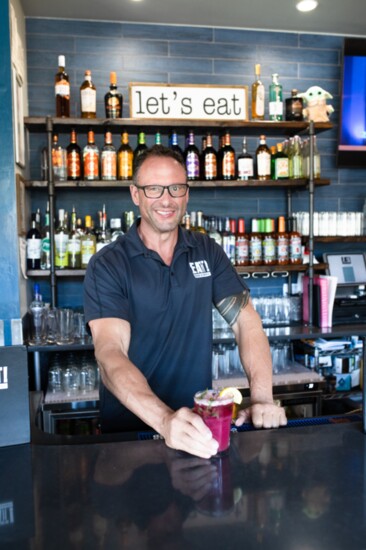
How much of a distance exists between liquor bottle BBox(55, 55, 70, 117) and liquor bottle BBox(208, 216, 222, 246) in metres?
1.10

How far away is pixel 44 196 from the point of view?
3.49 meters

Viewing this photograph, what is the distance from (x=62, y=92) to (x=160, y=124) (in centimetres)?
62

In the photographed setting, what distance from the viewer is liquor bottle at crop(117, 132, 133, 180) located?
3.23 metres

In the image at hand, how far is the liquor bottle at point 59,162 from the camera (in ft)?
10.5

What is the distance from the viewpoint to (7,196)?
107 inches

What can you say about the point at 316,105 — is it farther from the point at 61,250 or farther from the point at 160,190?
the point at 160,190

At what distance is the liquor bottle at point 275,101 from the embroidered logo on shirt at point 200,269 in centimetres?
182

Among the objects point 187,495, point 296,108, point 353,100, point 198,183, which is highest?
point 353,100

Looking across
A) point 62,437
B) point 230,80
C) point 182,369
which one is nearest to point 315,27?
point 230,80

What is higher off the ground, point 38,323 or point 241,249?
point 241,249

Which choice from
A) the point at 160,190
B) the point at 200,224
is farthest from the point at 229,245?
the point at 160,190

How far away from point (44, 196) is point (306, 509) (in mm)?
2901

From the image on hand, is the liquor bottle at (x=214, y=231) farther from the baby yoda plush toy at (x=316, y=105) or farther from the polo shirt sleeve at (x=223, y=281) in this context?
the polo shirt sleeve at (x=223, y=281)

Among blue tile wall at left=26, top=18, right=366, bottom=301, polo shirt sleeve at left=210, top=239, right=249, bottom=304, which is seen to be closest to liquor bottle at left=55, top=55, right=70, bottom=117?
blue tile wall at left=26, top=18, right=366, bottom=301
